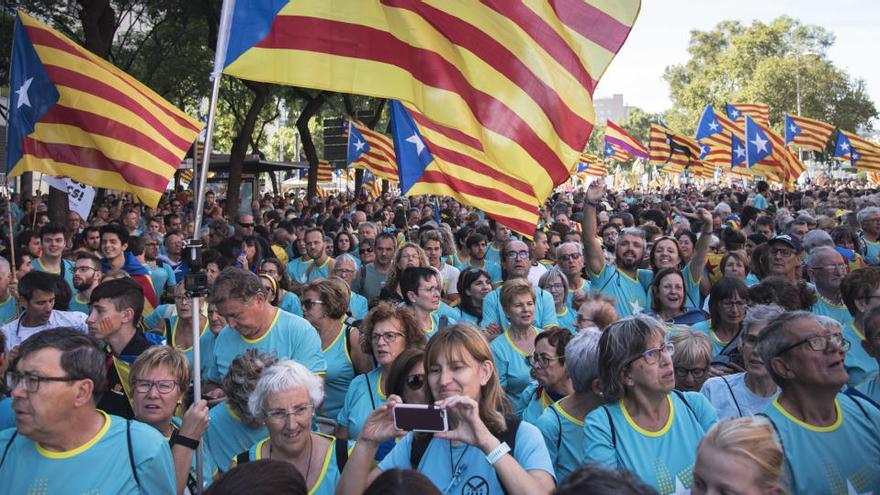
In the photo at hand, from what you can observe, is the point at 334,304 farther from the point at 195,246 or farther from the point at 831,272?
the point at 831,272

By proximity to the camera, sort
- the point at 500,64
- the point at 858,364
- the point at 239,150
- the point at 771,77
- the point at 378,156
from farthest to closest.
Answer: the point at 771,77
the point at 239,150
the point at 378,156
the point at 500,64
the point at 858,364

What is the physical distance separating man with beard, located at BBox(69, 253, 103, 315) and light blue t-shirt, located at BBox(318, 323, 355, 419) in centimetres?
282

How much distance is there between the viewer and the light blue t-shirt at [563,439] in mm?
4242

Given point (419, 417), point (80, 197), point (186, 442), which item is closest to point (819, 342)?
point (419, 417)

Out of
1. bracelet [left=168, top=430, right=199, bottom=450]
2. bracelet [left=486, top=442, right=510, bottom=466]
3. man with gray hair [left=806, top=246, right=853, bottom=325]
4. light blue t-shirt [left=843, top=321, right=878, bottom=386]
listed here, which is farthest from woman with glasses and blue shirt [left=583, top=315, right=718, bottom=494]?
man with gray hair [left=806, top=246, right=853, bottom=325]

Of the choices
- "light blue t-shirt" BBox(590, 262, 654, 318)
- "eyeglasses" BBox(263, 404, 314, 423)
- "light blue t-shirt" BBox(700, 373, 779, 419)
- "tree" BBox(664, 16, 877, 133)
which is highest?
"tree" BBox(664, 16, 877, 133)

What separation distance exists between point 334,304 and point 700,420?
3.21m

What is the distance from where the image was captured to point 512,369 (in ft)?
20.9

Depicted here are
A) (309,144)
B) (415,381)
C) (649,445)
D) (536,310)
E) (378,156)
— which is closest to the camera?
(649,445)

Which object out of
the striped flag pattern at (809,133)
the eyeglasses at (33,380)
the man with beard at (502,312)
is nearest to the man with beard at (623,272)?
the man with beard at (502,312)

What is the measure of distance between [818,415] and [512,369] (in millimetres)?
2750

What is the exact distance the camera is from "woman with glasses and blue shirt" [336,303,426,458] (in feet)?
17.5

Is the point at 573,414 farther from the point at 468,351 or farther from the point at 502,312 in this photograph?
the point at 502,312

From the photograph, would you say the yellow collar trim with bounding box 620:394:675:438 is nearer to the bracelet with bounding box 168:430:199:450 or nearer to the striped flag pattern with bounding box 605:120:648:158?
the bracelet with bounding box 168:430:199:450
